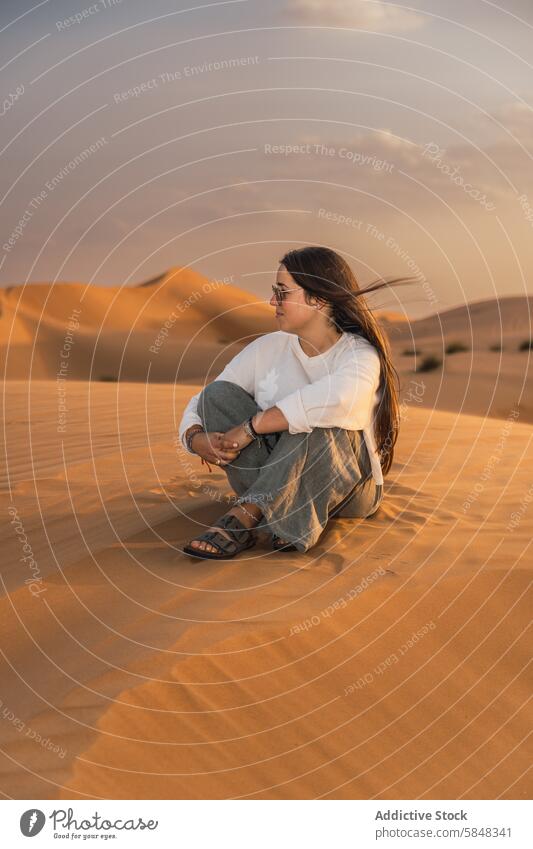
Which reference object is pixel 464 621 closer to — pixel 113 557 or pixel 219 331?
pixel 113 557

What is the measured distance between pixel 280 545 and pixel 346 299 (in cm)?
116

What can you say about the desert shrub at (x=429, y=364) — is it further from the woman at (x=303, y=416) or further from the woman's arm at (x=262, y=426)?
the woman's arm at (x=262, y=426)

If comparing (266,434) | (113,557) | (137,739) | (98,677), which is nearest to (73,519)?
(113,557)

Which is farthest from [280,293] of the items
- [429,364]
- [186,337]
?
[186,337]

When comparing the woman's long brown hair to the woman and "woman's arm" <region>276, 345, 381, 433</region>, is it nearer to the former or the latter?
the woman

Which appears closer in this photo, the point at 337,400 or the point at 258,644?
the point at 258,644

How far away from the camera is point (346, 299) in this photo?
452cm

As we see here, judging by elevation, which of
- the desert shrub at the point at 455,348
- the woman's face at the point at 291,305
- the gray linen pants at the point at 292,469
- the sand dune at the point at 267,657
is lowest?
the sand dune at the point at 267,657

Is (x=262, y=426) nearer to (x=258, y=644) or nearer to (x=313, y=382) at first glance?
(x=313, y=382)

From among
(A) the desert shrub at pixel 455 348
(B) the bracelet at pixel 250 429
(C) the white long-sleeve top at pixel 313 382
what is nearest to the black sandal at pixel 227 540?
(B) the bracelet at pixel 250 429

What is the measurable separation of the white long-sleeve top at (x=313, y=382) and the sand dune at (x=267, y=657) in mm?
595

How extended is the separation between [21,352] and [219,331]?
279 inches

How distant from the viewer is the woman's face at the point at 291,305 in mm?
4551

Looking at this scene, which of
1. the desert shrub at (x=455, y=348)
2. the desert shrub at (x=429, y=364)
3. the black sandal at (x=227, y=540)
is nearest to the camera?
the black sandal at (x=227, y=540)
